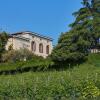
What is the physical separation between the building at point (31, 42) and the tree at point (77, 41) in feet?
79.0

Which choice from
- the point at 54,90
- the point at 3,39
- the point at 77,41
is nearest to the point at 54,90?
the point at 54,90

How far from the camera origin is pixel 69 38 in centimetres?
4303

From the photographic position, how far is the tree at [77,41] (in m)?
41.0

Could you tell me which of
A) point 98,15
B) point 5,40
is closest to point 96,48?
point 98,15

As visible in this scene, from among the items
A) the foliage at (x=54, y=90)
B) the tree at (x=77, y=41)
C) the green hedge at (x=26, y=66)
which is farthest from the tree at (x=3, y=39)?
the foliage at (x=54, y=90)

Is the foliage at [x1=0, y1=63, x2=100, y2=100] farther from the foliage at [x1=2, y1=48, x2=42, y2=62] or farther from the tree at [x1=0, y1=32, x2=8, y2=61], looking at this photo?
the foliage at [x1=2, y1=48, x2=42, y2=62]

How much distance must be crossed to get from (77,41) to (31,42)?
35.7 meters

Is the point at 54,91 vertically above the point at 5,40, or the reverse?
the point at 5,40

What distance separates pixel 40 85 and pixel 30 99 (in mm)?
1640

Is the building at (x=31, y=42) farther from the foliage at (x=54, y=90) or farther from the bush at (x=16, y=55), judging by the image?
the foliage at (x=54, y=90)

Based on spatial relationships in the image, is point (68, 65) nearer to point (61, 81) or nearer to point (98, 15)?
point (98, 15)

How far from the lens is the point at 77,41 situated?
42.6 metres

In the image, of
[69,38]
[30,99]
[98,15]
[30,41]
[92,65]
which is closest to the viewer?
[30,99]

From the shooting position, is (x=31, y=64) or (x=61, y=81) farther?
(x=31, y=64)
